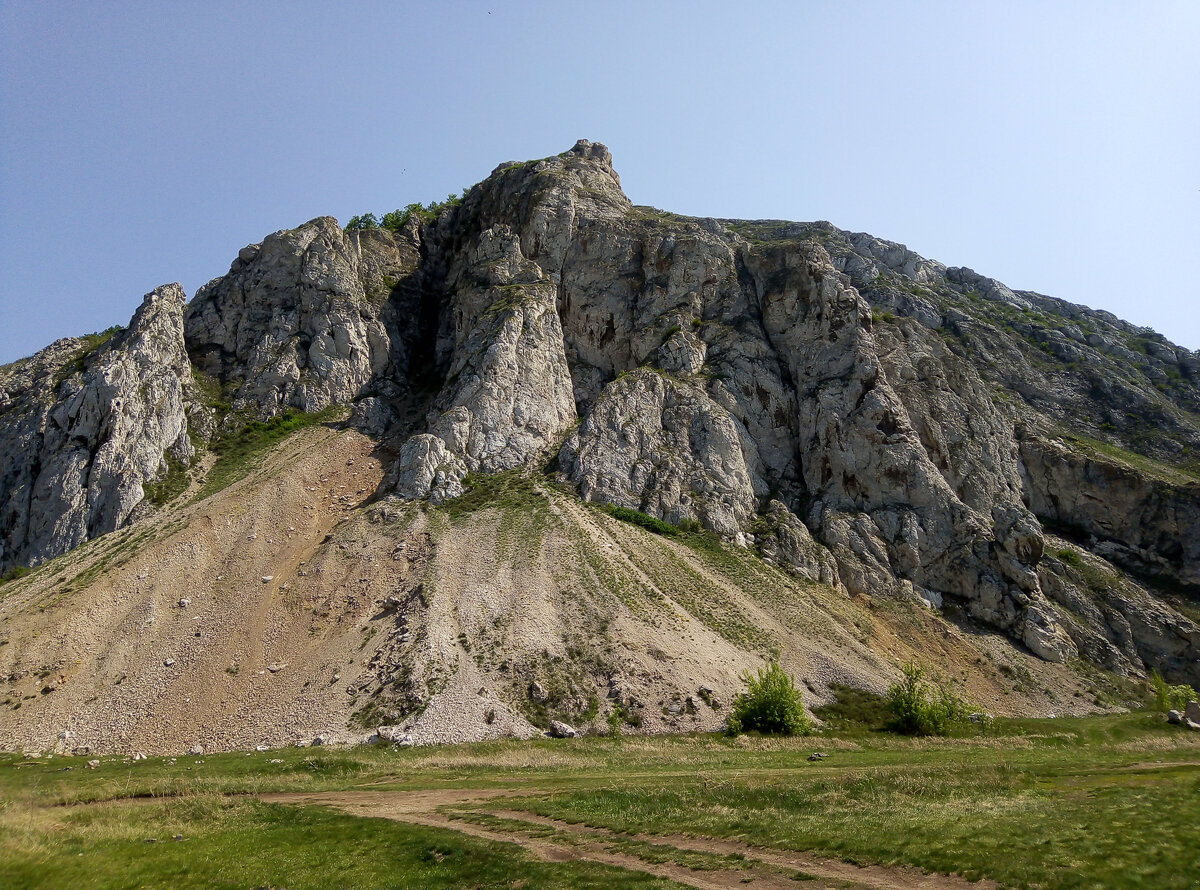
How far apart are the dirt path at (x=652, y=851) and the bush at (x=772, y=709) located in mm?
23535

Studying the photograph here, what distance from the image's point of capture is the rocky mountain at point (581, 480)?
50.9 m

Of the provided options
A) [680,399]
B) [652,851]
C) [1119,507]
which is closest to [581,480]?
[680,399]

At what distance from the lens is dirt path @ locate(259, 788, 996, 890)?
1725 cm

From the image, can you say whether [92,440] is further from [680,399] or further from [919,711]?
[919,711]

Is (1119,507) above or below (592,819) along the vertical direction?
above

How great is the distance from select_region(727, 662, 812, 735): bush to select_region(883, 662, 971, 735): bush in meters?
7.17

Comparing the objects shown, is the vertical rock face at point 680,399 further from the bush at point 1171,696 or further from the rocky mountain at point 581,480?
the bush at point 1171,696

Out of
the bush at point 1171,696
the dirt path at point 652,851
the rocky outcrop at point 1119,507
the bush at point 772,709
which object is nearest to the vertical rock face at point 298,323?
the bush at point 772,709

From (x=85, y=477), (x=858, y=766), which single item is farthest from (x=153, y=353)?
(x=858, y=766)

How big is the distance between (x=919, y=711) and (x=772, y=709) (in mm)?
11682

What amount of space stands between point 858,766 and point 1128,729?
30.0 metres

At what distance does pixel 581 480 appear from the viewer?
72.6m

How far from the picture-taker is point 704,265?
97812 mm

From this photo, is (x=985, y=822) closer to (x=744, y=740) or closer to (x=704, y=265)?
(x=744, y=740)
